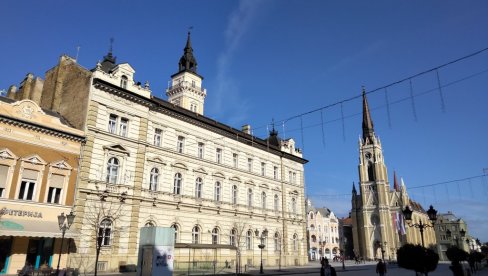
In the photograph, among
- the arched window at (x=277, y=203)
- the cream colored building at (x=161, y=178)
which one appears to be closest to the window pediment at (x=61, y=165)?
the cream colored building at (x=161, y=178)

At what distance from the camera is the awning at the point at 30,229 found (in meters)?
22.4

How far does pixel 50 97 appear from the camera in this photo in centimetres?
3359

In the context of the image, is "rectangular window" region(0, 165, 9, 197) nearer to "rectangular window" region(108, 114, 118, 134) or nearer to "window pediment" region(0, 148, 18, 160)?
"window pediment" region(0, 148, 18, 160)

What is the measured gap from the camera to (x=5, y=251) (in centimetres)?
2328

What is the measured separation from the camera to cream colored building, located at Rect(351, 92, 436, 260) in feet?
352

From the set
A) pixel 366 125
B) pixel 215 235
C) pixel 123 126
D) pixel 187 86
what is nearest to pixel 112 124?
pixel 123 126

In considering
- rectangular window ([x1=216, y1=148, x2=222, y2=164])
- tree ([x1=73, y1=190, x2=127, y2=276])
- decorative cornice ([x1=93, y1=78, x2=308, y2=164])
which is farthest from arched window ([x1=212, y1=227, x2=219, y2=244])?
tree ([x1=73, y1=190, x2=127, y2=276])

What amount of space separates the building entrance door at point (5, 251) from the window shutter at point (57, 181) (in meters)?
4.24

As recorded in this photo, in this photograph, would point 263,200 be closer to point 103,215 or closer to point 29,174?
point 103,215

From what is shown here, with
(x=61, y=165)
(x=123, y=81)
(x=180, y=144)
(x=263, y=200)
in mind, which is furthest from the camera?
(x=263, y=200)

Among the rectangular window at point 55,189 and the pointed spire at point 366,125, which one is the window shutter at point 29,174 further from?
the pointed spire at point 366,125

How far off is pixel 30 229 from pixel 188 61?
44.9 metres

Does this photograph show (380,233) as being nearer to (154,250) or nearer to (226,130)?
(226,130)

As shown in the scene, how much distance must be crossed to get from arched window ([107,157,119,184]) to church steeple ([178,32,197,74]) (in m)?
35.8
